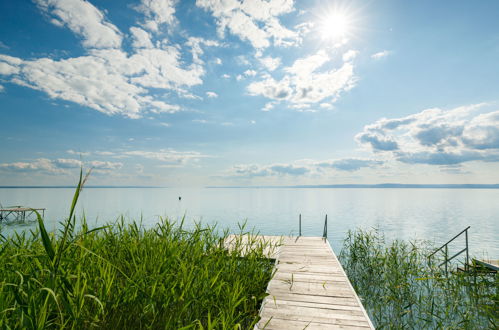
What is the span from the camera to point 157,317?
9.04 feet

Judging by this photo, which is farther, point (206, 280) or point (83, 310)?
point (206, 280)

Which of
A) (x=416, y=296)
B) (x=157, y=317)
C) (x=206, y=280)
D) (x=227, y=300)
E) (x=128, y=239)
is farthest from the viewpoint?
(x=416, y=296)

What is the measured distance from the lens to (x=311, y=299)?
4.43 m

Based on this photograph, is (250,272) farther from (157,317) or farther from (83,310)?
(83,310)

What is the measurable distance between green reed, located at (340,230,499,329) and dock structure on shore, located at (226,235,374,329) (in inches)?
53.2

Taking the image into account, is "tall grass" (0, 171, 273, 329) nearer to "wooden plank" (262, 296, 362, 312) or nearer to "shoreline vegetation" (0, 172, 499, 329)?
"shoreline vegetation" (0, 172, 499, 329)

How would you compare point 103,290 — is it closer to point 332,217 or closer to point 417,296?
point 417,296

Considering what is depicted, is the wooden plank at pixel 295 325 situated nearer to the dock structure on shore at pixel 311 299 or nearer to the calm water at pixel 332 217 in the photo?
the dock structure on shore at pixel 311 299

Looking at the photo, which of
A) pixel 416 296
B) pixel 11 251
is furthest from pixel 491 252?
pixel 11 251

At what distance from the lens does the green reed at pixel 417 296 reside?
5.54 metres

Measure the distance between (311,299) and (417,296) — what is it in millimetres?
4898

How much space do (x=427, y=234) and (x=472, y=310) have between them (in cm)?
2733

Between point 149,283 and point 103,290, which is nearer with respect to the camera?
point 103,290

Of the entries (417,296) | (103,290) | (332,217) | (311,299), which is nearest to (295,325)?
(311,299)
